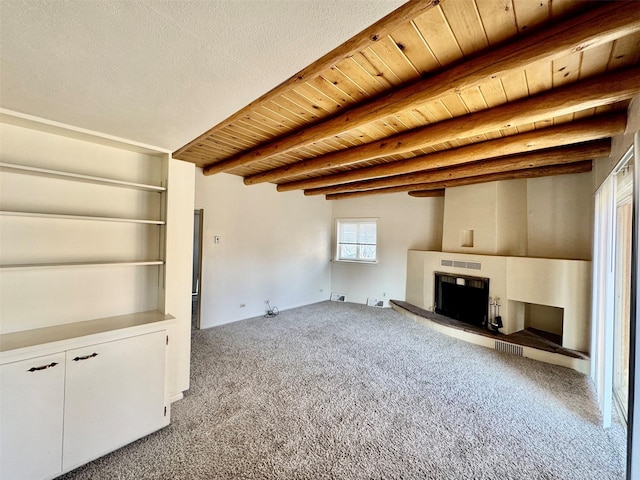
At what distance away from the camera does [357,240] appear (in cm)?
674

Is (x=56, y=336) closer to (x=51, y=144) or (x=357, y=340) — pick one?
(x=51, y=144)

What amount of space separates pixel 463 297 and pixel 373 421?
3.31 meters

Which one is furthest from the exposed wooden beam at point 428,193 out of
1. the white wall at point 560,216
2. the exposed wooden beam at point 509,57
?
the exposed wooden beam at point 509,57

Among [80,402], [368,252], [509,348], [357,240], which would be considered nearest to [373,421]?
[80,402]

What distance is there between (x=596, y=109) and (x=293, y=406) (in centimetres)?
373

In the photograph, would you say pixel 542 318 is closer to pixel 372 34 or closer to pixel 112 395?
pixel 372 34

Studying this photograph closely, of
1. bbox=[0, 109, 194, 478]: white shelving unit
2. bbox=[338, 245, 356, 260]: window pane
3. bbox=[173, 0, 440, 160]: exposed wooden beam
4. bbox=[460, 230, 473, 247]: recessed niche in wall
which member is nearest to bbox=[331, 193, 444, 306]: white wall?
bbox=[338, 245, 356, 260]: window pane

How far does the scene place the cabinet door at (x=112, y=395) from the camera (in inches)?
67.8

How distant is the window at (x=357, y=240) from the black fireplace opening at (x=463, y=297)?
170 centimetres

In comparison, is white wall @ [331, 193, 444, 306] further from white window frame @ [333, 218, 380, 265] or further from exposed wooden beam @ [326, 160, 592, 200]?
exposed wooden beam @ [326, 160, 592, 200]

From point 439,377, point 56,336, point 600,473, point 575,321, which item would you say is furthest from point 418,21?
point 575,321

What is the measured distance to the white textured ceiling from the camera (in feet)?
3.16

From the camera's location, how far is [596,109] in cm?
224

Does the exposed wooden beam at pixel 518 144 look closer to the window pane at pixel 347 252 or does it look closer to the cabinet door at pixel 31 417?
the window pane at pixel 347 252
